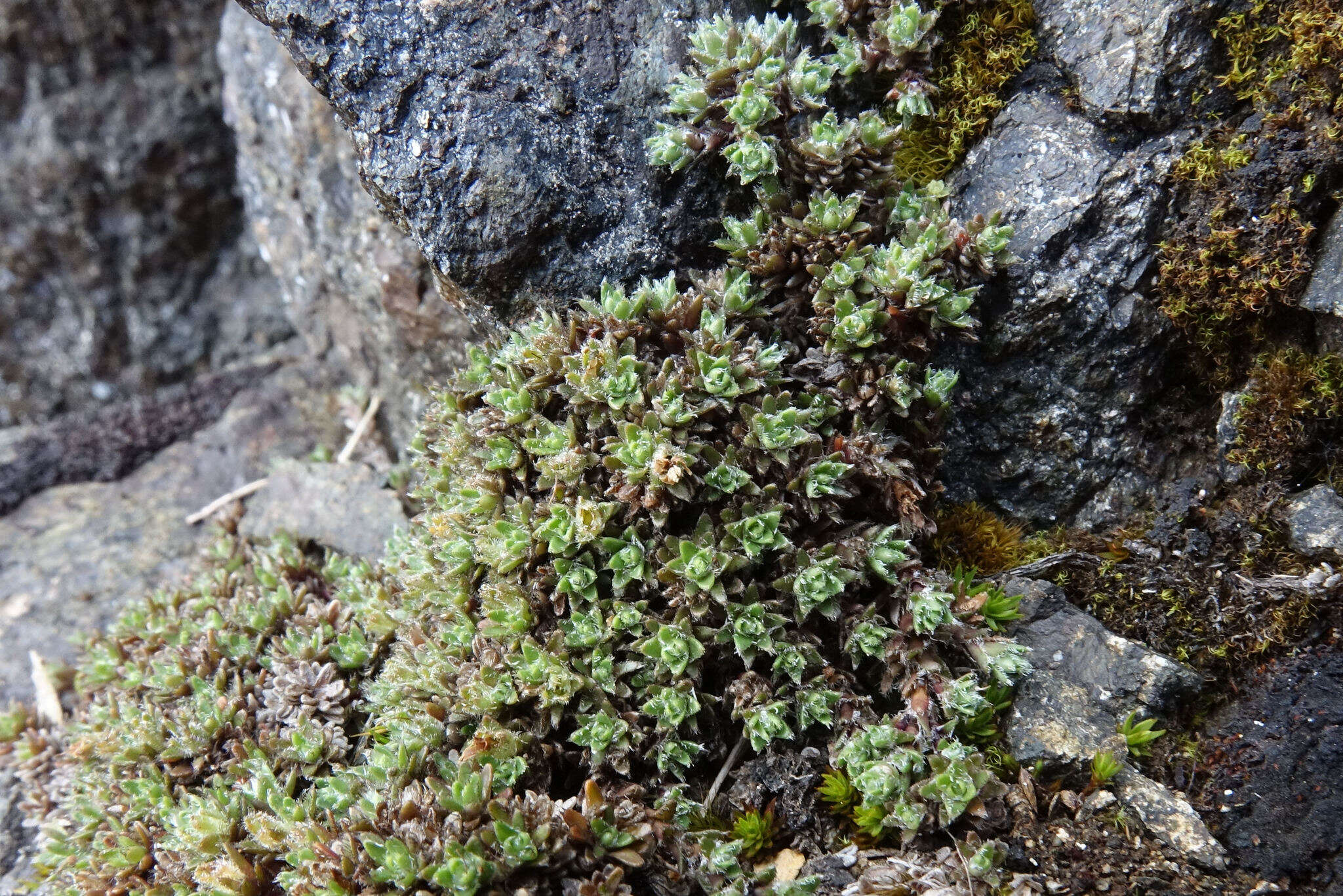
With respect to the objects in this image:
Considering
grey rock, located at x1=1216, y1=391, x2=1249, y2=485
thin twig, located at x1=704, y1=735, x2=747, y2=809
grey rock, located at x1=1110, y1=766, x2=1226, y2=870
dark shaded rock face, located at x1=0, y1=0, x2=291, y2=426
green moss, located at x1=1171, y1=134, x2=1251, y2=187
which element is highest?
dark shaded rock face, located at x1=0, y1=0, x2=291, y2=426

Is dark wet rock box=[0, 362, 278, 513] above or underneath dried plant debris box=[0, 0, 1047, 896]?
above

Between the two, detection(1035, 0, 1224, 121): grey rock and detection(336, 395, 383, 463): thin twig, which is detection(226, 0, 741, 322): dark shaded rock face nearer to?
detection(1035, 0, 1224, 121): grey rock

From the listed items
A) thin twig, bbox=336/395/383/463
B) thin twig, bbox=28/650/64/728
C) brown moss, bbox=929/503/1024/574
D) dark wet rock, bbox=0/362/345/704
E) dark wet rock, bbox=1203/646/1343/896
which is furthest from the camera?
thin twig, bbox=336/395/383/463

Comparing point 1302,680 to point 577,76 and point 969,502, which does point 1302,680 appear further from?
point 577,76

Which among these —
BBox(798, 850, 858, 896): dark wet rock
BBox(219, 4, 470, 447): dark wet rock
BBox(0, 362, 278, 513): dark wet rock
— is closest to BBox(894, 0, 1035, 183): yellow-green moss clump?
BBox(219, 4, 470, 447): dark wet rock

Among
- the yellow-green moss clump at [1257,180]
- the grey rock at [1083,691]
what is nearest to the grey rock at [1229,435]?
the yellow-green moss clump at [1257,180]

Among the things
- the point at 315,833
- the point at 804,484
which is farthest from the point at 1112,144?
the point at 315,833
